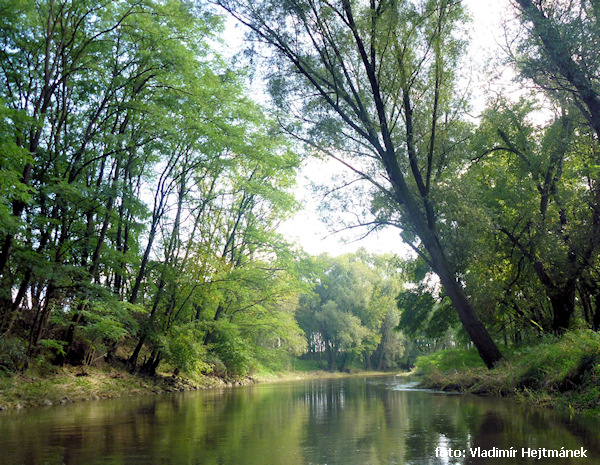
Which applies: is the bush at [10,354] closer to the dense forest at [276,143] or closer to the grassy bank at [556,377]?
the dense forest at [276,143]

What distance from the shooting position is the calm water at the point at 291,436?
13.7ft

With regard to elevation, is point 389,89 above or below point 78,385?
above

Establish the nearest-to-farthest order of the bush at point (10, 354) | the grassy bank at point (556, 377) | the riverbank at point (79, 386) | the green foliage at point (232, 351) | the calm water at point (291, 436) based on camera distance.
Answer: the calm water at point (291, 436), the grassy bank at point (556, 377), the riverbank at point (79, 386), the bush at point (10, 354), the green foliage at point (232, 351)

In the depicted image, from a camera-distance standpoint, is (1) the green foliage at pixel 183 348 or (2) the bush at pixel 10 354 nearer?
(2) the bush at pixel 10 354

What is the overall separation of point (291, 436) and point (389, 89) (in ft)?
31.1

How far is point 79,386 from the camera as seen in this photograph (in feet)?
42.2

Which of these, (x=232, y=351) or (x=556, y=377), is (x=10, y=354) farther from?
(x=556, y=377)

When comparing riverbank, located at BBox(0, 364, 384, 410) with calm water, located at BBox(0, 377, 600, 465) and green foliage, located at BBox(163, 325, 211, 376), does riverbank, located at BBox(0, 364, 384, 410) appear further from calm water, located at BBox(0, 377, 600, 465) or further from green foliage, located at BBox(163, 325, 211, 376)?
calm water, located at BBox(0, 377, 600, 465)

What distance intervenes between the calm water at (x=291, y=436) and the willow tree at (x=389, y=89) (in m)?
5.49

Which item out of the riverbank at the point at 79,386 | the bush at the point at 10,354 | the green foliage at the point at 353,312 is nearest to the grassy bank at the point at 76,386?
the riverbank at the point at 79,386

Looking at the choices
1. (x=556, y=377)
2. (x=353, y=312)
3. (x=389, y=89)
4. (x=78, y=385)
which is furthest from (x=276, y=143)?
(x=353, y=312)

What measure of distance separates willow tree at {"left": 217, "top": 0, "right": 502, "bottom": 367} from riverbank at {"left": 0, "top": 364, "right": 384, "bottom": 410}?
368 inches

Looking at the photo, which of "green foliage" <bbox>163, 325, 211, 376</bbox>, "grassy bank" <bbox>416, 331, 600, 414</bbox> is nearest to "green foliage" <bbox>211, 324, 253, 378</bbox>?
"green foliage" <bbox>163, 325, 211, 376</bbox>

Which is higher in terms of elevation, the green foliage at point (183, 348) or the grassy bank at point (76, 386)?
the green foliage at point (183, 348)
